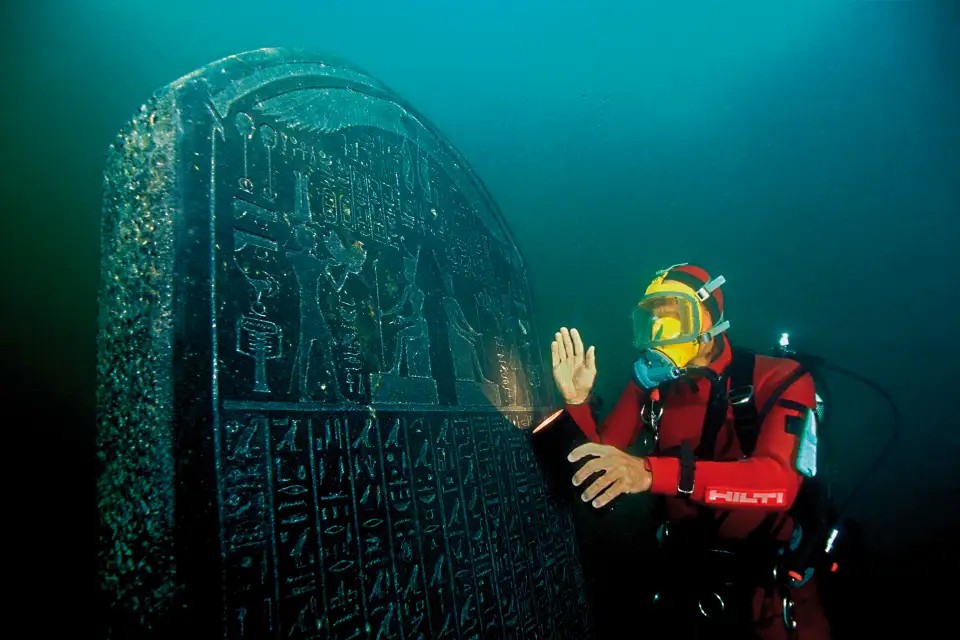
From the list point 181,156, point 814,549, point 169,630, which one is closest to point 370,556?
point 169,630

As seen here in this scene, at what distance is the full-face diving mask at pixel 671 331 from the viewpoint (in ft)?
9.89

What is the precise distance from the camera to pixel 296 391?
1706mm

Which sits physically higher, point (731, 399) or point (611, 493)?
point (731, 399)

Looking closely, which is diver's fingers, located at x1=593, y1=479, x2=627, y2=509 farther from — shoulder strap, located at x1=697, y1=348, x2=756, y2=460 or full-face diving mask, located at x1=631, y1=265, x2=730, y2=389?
shoulder strap, located at x1=697, y1=348, x2=756, y2=460

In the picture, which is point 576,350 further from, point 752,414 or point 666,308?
point 752,414

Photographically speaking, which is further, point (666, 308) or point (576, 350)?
point (576, 350)

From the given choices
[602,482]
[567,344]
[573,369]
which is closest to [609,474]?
[602,482]

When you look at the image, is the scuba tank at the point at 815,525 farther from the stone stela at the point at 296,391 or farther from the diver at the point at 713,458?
the stone stela at the point at 296,391

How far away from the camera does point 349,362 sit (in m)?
2.00

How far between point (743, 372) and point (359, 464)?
255 cm

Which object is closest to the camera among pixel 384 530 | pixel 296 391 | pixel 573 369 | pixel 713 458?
pixel 296 391

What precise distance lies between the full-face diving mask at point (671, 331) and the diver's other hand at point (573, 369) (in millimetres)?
375

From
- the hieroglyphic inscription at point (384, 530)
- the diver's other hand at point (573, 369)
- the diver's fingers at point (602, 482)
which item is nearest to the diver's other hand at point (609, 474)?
the diver's fingers at point (602, 482)

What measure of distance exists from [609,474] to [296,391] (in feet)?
5.55
